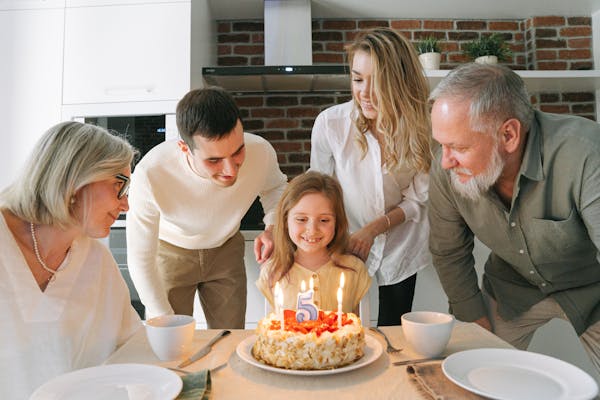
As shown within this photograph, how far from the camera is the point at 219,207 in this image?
69.8 inches

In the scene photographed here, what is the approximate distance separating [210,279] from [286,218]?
451mm

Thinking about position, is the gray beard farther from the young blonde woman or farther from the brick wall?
the brick wall

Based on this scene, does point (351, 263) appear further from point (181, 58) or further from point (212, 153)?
point (181, 58)

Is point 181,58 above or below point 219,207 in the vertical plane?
above

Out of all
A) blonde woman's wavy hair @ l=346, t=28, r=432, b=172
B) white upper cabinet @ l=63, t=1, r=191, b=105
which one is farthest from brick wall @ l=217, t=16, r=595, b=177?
blonde woman's wavy hair @ l=346, t=28, r=432, b=172

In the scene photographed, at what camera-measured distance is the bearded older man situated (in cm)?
129

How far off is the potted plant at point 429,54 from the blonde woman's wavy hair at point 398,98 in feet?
4.12

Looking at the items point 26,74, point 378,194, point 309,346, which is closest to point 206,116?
point 378,194

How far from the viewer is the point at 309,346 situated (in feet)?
2.89

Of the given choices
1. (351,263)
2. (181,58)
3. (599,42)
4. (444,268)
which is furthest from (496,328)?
(599,42)

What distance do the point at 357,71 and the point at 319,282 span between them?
742 millimetres

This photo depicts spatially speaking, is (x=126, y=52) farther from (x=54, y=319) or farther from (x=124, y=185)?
(x=54, y=319)

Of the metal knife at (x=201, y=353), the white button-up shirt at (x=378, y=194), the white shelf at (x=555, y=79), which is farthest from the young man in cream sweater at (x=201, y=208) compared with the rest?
the white shelf at (x=555, y=79)

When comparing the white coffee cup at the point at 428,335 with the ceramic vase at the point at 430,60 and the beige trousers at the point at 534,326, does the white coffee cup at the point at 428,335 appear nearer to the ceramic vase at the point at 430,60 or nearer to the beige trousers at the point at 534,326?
the beige trousers at the point at 534,326
